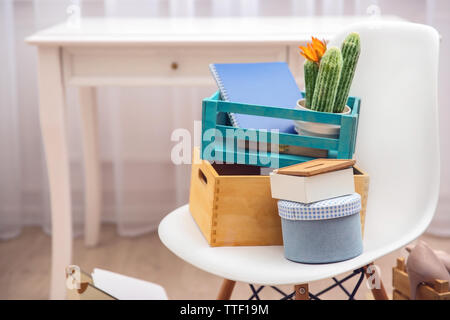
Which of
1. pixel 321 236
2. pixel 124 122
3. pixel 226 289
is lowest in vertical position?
pixel 226 289

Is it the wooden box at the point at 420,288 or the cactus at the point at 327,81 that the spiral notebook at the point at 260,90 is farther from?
the wooden box at the point at 420,288

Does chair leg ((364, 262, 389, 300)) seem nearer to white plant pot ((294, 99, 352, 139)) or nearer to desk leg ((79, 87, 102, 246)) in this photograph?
white plant pot ((294, 99, 352, 139))

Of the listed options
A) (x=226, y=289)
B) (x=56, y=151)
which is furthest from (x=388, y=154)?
(x=56, y=151)

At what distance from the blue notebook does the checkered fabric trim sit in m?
0.18

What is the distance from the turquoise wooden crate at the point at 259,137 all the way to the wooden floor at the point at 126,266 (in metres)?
0.72

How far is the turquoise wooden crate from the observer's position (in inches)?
39.5

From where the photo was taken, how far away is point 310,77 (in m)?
1.05

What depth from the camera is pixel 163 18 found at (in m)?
1.95

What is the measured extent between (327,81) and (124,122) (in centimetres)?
126

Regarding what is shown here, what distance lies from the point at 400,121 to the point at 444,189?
1.06 m

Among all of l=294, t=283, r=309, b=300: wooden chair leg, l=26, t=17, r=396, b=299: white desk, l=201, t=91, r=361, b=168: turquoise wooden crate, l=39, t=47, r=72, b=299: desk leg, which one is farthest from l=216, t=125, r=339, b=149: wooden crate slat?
l=39, t=47, r=72, b=299: desk leg

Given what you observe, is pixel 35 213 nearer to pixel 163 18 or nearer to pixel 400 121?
pixel 163 18

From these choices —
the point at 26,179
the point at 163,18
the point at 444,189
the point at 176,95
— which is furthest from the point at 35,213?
the point at 444,189

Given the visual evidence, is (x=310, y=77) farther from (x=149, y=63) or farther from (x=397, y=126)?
(x=149, y=63)
